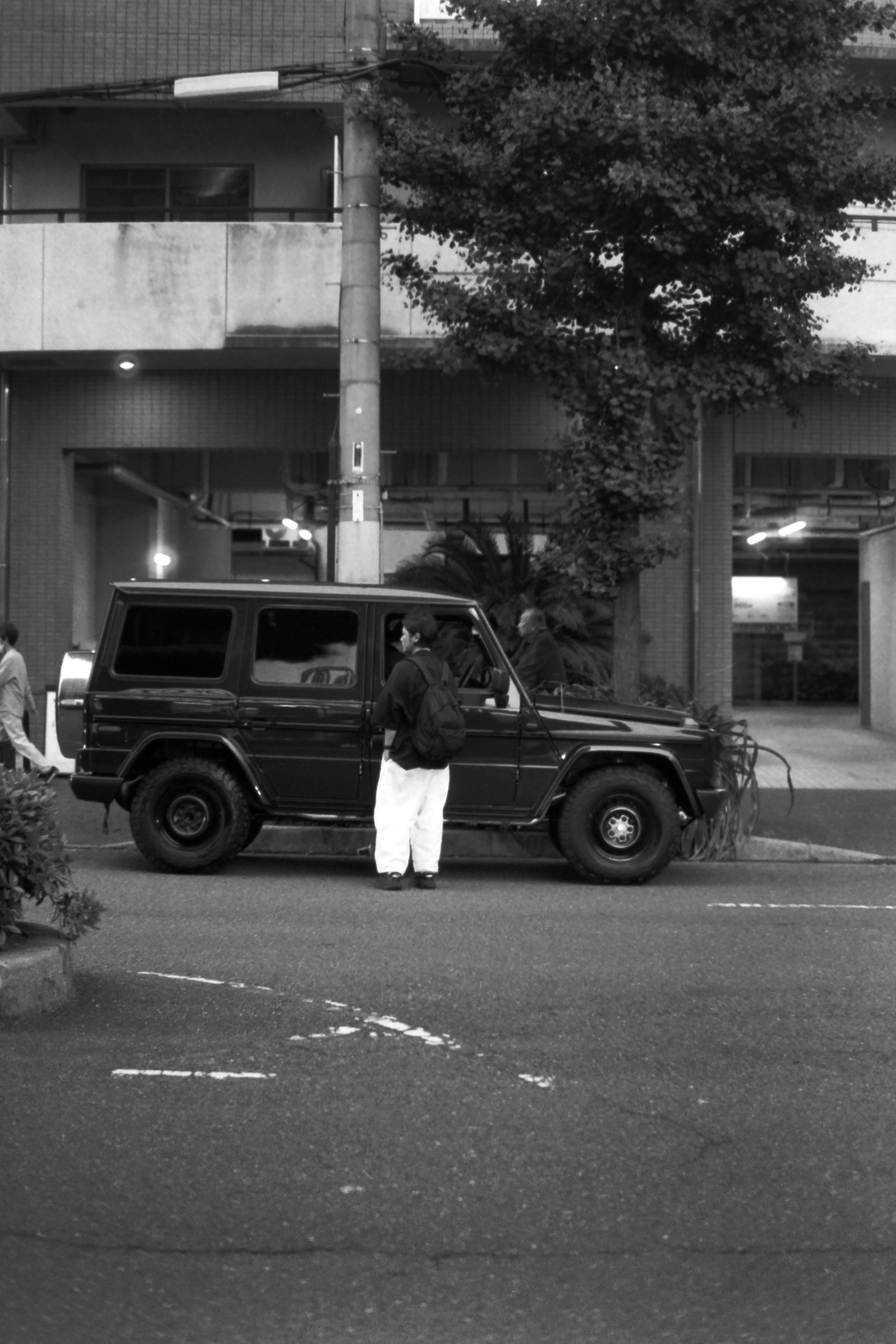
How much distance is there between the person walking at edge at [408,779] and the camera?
36.3ft

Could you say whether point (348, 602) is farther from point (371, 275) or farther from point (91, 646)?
point (91, 646)

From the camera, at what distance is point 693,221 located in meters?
13.6

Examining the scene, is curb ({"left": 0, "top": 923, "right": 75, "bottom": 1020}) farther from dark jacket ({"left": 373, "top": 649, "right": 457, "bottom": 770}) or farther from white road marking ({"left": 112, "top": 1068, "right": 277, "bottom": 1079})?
dark jacket ({"left": 373, "top": 649, "right": 457, "bottom": 770})

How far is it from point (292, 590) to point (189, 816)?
167 cm

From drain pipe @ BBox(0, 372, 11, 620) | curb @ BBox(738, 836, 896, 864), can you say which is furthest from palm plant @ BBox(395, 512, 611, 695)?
curb @ BBox(738, 836, 896, 864)

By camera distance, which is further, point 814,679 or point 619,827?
point 814,679

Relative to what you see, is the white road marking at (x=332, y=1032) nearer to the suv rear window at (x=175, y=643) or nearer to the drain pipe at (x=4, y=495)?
the suv rear window at (x=175, y=643)

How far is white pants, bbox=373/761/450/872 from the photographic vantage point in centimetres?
1114

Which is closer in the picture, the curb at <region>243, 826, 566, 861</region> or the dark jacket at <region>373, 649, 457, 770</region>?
the dark jacket at <region>373, 649, 457, 770</region>

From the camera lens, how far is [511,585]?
764 inches

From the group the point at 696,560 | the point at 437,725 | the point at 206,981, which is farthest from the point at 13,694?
the point at 206,981

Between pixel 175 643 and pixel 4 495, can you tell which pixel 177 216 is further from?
pixel 175 643

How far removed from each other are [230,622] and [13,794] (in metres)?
5.01

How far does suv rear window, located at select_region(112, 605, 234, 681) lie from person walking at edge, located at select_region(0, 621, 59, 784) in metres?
3.40
